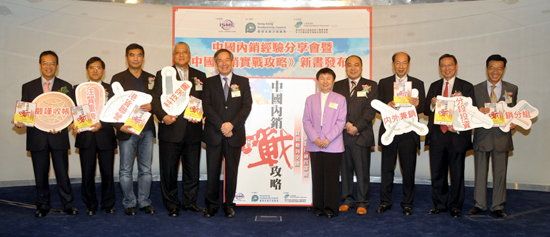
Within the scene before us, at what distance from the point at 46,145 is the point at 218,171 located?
5.10 feet

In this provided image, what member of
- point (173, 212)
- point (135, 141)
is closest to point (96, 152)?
point (135, 141)

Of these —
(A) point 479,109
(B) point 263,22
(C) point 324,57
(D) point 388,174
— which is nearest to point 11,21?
(B) point 263,22

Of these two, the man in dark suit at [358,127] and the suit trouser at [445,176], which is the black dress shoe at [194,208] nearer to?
the man in dark suit at [358,127]

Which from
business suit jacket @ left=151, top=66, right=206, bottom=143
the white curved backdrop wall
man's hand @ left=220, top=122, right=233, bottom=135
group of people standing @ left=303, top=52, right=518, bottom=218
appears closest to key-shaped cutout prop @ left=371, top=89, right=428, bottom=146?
group of people standing @ left=303, top=52, right=518, bottom=218

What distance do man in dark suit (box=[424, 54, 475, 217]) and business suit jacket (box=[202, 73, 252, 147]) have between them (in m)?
1.73

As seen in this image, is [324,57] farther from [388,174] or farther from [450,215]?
[450,215]

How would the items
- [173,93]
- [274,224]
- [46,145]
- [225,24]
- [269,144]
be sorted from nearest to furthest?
1. [274,224]
2. [173,93]
3. [46,145]
4. [269,144]
5. [225,24]

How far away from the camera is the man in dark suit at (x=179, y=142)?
485 centimetres

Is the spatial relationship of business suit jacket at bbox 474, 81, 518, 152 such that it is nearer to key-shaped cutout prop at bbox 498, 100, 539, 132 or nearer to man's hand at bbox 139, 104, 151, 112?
key-shaped cutout prop at bbox 498, 100, 539, 132

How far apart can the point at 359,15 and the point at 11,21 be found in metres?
4.34

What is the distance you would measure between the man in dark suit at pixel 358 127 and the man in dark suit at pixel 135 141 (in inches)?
70.7

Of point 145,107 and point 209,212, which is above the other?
point 145,107

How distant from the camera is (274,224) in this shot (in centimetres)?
467

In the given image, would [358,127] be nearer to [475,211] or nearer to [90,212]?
[475,211]
